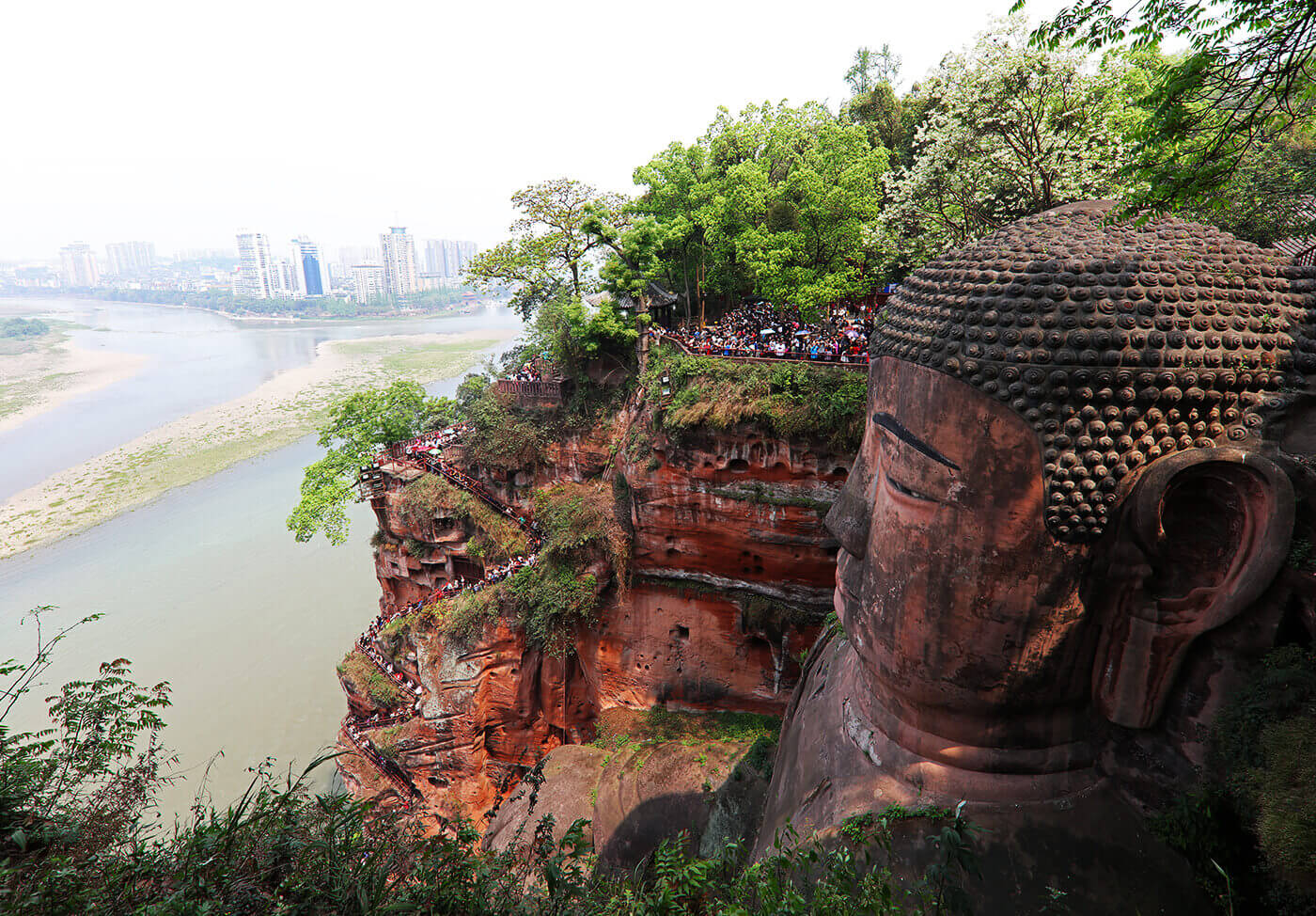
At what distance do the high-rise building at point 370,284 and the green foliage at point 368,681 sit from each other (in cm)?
10747

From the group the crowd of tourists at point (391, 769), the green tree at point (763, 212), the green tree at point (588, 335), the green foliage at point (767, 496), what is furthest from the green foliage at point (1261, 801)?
the crowd of tourists at point (391, 769)

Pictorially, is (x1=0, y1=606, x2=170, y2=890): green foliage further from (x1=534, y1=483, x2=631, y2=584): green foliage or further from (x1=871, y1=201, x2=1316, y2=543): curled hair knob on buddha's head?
(x1=534, y1=483, x2=631, y2=584): green foliage

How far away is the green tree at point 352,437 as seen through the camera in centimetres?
1859

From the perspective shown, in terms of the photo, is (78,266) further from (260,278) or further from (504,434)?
(504,434)

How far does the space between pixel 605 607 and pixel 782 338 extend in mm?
7364

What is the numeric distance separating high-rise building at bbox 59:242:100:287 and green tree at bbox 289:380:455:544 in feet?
643

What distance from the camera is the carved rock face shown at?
4371 mm

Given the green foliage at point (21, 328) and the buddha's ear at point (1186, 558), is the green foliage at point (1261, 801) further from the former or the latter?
the green foliage at point (21, 328)

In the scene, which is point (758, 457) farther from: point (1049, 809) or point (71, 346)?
point (71, 346)

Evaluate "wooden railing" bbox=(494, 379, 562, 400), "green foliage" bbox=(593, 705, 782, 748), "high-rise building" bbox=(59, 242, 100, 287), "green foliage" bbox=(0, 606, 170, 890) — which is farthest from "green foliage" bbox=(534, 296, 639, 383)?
"high-rise building" bbox=(59, 242, 100, 287)

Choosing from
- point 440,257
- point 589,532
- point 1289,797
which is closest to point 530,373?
point 589,532

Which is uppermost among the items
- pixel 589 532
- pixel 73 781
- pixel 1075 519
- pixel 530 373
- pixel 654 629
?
pixel 1075 519

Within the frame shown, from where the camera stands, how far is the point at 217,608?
83.8 feet

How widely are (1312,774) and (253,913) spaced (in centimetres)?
603
